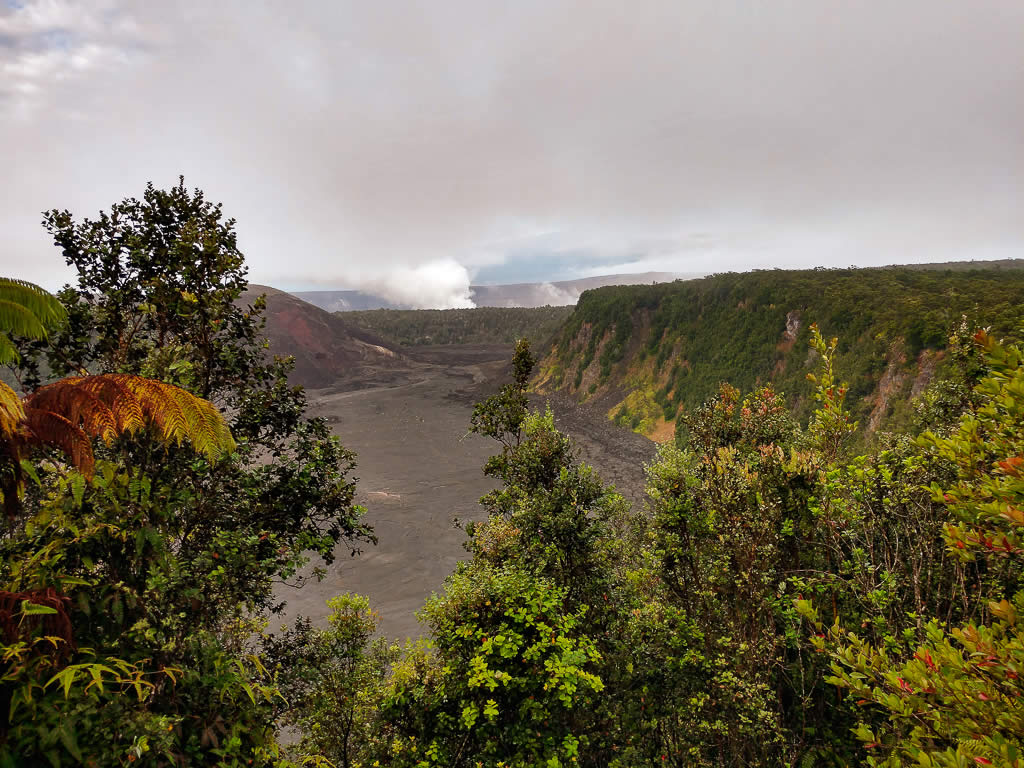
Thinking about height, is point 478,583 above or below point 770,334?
below

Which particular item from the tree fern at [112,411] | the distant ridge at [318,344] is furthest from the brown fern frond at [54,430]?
the distant ridge at [318,344]

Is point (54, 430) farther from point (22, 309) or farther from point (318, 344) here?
point (318, 344)

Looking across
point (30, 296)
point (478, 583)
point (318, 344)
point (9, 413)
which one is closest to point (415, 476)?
point (478, 583)

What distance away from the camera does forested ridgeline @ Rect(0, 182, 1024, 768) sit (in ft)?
11.4

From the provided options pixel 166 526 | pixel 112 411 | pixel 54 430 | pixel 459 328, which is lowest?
pixel 166 526

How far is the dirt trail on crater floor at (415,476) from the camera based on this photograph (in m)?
25.7

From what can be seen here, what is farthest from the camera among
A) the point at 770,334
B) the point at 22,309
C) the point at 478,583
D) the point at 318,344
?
the point at 318,344

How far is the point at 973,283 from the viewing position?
36031mm

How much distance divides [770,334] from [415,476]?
40.4 metres

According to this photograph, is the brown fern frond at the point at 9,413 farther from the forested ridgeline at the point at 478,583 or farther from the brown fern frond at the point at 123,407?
the brown fern frond at the point at 123,407

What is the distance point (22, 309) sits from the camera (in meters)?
5.02

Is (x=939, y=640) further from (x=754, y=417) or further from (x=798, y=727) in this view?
(x=754, y=417)

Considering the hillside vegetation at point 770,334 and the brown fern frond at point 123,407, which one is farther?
the hillside vegetation at point 770,334

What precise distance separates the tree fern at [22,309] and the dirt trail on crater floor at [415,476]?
19989mm
